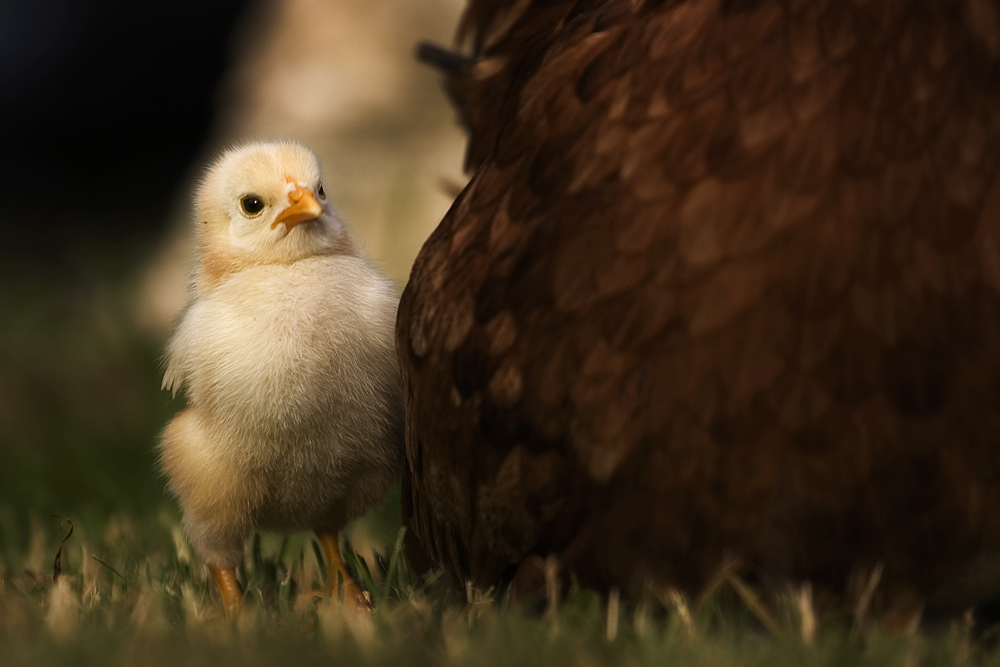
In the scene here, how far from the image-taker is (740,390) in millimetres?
1237

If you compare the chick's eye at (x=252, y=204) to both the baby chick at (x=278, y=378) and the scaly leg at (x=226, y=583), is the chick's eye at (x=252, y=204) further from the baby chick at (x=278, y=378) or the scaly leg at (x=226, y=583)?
the scaly leg at (x=226, y=583)

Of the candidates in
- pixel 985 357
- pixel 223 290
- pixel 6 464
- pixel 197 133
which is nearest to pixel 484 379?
pixel 985 357

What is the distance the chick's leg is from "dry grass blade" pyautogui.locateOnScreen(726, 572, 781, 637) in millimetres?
574

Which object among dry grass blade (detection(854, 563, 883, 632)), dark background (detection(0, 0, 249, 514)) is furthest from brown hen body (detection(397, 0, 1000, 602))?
dark background (detection(0, 0, 249, 514))

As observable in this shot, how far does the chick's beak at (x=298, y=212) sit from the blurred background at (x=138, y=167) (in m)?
0.43

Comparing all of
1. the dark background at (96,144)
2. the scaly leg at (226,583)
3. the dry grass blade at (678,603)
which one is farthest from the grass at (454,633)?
the dark background at (96,144)

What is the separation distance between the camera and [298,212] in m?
1.87

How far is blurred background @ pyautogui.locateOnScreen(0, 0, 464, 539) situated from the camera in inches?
150

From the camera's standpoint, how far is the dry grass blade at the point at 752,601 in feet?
4.23

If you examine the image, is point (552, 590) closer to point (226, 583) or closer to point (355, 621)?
point (355, 621)

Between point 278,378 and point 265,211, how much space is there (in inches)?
11.5

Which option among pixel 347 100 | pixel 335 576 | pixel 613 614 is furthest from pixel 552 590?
pixel 347 100

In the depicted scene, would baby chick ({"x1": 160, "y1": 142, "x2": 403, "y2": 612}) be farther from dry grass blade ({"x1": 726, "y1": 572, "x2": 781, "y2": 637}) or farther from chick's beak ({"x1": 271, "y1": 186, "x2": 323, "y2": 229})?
dry grass blade ({"x1": 726, "y1": 572, "x2": 781, "y2": 637})

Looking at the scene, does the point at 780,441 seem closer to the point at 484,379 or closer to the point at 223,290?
the point at 484,379
